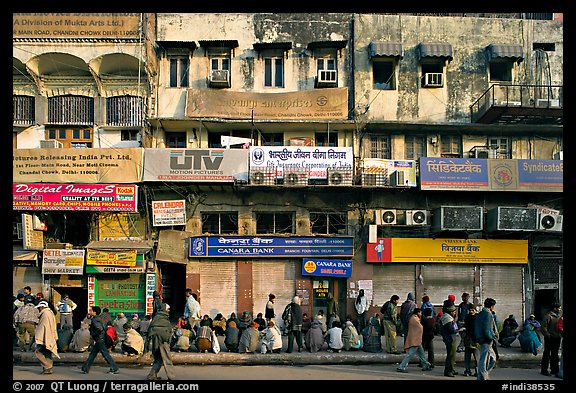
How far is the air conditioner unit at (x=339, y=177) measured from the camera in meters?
20.0

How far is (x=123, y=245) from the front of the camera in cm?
2017

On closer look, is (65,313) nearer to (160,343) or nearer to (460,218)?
(160,343)

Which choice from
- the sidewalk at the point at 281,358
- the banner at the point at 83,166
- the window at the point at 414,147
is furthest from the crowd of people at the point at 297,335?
the window at the point at 414,147

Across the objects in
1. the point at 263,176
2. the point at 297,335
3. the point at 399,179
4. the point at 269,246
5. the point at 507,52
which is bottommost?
the point at 297,335

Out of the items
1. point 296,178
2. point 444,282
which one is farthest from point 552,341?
point 296,178

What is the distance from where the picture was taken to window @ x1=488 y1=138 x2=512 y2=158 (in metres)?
22.0

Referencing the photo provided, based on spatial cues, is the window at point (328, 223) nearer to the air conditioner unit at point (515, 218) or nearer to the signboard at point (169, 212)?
the signboard at point (169, 212)

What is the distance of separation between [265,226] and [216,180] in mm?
2929

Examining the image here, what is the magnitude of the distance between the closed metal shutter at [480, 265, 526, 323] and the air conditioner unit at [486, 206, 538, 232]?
190cm

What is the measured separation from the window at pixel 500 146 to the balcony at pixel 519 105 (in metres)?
1.02

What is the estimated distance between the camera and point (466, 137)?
2194cm

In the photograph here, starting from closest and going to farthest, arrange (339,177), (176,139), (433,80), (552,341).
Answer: (552,341), (339,177), (433,80), (176,139)

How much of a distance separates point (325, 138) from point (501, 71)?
771cm

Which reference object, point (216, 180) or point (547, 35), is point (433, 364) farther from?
point (547, 35)
